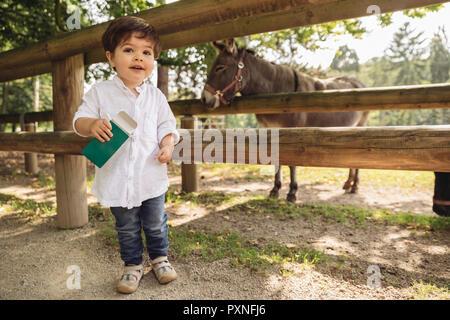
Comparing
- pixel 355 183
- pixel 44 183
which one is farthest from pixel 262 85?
pixel 44 183

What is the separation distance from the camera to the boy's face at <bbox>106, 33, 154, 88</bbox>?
5.26 ft

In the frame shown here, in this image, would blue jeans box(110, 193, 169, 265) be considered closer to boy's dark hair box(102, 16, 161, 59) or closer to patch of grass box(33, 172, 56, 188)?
boy's dark hair box(102, 16, 161, 59)

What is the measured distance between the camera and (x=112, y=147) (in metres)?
1.55

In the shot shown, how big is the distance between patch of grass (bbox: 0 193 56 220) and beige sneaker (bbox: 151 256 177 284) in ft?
7.18

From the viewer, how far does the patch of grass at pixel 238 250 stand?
2262mm

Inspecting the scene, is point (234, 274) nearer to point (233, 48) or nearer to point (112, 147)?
point (112, 147)

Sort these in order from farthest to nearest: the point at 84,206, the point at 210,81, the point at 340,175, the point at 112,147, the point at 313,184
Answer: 1. the point at 340,175
2. the point at 313,184
3. the point at 210,81
4. the point at 84,206
5. the point at 112,147

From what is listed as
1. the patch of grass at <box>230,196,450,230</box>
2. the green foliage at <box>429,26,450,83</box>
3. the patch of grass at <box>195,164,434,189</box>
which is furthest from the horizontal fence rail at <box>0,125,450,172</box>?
the green foliage at <box>429,26,450,83</box>

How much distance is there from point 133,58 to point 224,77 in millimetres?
2512

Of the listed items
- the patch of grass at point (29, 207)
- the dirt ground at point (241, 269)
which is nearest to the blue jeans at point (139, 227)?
the dirt ground at point (241, 269)

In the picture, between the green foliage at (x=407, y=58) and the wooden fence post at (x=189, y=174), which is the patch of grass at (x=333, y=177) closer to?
the wooden fence post at (x=189, y=174)

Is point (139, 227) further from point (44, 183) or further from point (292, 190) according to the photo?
point (44, 183)
